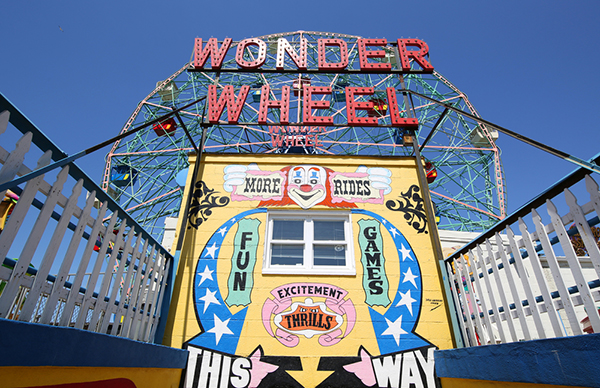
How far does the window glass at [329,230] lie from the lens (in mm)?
5801

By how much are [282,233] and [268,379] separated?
2208mm

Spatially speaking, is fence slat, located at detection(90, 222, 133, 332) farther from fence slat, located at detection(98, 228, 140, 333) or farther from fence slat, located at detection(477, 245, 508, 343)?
fence slat, located at detection(477, 245, 508, 343)

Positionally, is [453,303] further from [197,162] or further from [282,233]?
[197,162]

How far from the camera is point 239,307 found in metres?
5.09

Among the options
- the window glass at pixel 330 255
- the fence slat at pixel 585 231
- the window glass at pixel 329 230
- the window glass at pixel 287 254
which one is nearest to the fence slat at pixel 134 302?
the window glass at pixel 287 254

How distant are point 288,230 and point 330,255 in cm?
84

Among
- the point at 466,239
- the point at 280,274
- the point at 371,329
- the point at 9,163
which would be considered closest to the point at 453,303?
the point at 371,329

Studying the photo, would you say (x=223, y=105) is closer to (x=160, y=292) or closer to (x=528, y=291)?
(x=160, y=292)

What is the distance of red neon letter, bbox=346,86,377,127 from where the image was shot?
7152mm

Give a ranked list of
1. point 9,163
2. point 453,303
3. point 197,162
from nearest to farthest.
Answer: point 9,163 < point 453,303 < point 197,162

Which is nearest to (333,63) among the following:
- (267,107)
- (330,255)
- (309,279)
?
(267,107)

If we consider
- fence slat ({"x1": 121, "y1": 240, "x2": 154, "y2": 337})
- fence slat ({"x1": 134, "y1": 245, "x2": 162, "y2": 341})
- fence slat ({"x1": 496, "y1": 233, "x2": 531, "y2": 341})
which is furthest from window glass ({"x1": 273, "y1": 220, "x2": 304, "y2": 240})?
fence slat ({"x1": 496, "y1": 233, "x2": 531, "y2": 341})

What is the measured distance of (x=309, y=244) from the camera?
568cm

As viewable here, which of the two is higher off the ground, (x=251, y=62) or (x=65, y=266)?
(x=251, y=62)
